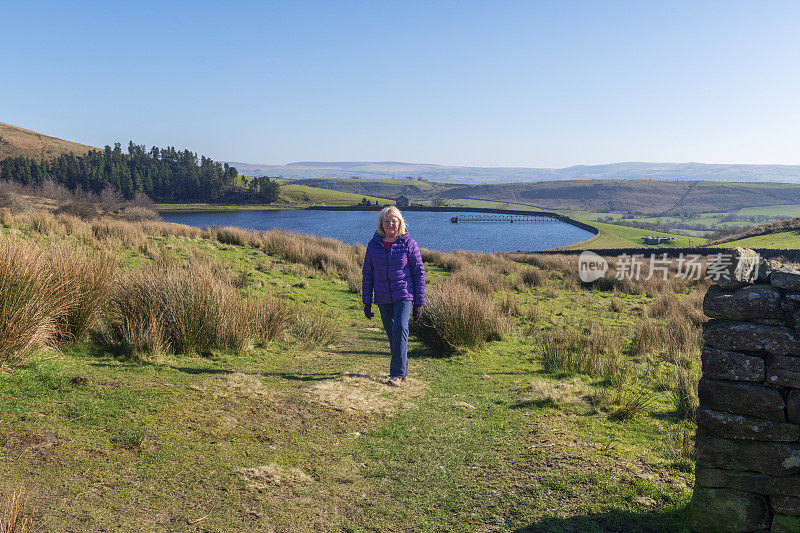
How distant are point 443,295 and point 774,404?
20.2 ft

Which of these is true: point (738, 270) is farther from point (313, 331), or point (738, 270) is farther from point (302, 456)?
point (313, 331)

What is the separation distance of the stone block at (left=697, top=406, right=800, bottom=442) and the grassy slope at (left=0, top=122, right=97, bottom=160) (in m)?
139

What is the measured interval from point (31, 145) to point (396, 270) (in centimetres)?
15405

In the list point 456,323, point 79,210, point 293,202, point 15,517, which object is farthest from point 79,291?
point 293,202

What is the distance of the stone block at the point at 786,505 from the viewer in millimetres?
2906

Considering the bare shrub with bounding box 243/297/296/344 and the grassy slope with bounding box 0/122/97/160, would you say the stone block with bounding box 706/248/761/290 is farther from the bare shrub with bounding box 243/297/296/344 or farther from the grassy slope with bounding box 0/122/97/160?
the grassy slope with bounding box 0/122/97/160

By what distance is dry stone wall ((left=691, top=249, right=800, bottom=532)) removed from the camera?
293 centimetres

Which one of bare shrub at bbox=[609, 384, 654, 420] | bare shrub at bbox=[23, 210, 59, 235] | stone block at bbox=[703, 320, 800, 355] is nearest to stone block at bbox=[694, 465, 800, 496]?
stone block at bbox=[703, 320, 800, 355]

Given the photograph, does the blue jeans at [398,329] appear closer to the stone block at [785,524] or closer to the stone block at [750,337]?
the stone block at [750,337]

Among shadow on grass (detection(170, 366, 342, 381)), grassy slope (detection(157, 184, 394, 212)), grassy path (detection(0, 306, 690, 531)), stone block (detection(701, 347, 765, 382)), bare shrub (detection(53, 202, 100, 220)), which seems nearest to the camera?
stone block (detection(701, 347, 765, 382))

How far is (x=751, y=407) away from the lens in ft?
9.86

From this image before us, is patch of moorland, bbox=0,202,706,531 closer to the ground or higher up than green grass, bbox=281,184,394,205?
closer to the ground

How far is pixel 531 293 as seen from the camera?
16156mm

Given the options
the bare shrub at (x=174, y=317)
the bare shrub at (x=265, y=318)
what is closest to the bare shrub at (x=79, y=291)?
the bare shrub at (x=174, y=317)
